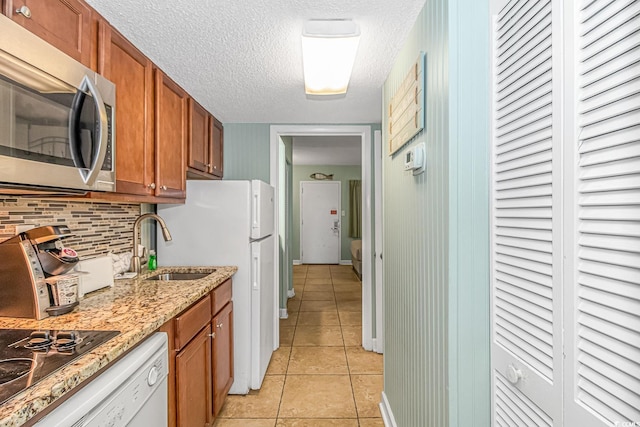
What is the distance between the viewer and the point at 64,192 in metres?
1.23

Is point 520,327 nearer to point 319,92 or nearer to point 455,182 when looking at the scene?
point 455,182

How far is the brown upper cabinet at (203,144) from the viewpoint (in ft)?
8.15

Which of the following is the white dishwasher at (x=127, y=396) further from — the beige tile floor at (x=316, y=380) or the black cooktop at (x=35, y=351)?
the beige tile floor at (x=316, y=380)

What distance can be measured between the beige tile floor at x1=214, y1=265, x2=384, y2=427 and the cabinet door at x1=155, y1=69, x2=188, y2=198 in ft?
5.05

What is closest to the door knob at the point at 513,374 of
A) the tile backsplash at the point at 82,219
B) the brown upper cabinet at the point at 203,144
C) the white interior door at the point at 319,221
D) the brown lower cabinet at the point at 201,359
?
the brown lower cabinet at the point at 201,359

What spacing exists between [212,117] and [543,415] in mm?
2900

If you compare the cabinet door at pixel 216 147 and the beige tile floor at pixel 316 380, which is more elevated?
the cabinet door at pixel 216 147

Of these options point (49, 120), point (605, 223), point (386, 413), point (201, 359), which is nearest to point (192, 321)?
point (201, 359)

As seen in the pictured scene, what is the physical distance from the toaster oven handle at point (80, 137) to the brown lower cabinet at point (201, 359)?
724 mm

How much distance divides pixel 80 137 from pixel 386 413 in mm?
2185

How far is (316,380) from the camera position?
2684mm

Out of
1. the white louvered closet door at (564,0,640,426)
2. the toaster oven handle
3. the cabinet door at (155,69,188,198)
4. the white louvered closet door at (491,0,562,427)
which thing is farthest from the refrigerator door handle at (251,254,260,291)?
the white louvered closet door at (564,0,640,426)

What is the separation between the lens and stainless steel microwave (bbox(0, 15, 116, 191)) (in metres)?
0.94

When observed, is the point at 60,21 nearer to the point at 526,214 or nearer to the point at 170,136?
the point at 170,136
